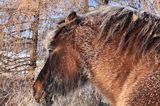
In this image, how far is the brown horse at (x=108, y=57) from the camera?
1934mm

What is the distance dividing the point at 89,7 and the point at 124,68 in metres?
5.13

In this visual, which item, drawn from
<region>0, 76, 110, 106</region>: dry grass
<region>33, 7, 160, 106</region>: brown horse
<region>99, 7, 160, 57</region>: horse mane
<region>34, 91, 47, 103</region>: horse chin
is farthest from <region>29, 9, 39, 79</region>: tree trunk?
<region>99, 7, 160, 57</region>: horse mane

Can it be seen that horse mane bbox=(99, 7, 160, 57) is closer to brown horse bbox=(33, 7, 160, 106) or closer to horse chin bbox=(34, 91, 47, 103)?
brown horse bbox=(33, 7, 160, 106)

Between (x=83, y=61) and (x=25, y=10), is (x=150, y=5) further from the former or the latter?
(x=83, y=61)

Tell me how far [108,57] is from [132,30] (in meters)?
0.20

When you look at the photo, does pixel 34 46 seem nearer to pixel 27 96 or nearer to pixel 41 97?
pixel 27 96

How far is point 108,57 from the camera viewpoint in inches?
83.6

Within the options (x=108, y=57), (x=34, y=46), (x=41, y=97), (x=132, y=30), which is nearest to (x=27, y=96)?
(x=41, y=97)

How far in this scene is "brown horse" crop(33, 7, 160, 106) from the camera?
1934mm

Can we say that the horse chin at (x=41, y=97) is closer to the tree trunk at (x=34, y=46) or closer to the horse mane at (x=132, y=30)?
the horse mane at (x=132, y=30)

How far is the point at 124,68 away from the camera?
2.04 m

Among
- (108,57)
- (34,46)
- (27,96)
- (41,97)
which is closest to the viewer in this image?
(108,57)

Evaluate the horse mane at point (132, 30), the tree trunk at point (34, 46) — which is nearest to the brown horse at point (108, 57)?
the horse mane at point (132, 30)

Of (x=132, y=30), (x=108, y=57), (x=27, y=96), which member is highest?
(x=132, y=30)
